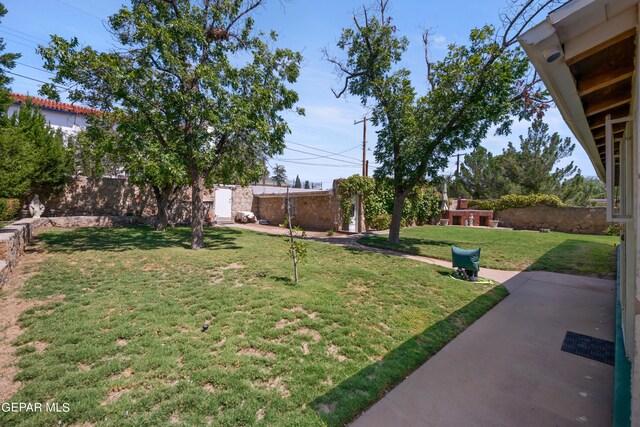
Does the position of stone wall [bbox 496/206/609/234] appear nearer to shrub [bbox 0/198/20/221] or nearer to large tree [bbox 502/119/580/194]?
large tree [bbox 502/119/580/194]

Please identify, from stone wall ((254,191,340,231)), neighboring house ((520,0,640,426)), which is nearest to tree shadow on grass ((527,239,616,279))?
neighboring house ((520,0,640,426))

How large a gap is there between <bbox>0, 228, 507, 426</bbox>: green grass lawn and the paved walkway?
0.78 feet

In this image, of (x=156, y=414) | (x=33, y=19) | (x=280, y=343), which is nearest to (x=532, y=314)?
(x=280, y=343)

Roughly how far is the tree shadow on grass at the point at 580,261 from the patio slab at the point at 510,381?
3.51m

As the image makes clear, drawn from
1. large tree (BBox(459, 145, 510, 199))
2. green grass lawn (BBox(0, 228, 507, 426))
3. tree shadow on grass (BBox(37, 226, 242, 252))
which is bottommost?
green grass lawn (BBox(0, 228, 507, 426))

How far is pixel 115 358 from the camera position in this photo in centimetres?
305

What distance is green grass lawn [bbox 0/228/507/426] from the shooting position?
8.02ft

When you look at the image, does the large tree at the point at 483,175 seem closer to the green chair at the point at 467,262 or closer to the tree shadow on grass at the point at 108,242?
the green chair at the point at 467,262

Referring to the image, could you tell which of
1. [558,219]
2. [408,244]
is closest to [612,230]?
[558,219]

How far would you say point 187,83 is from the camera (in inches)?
358

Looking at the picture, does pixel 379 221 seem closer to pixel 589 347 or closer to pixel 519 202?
pixel 519 202

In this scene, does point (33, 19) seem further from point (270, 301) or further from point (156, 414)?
point (156, 414)

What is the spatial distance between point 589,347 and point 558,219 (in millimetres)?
19399

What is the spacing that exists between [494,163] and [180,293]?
1002 inches
